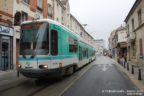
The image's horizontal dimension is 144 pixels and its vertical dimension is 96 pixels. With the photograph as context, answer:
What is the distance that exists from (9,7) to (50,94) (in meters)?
10.9

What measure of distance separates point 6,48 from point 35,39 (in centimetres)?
766

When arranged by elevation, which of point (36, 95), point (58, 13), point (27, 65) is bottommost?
point (36, 95)

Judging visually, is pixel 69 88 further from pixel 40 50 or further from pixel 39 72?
pixel 40 50

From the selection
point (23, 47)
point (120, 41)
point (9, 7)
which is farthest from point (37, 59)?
point (120, 41)

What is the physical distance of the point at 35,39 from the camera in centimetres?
614

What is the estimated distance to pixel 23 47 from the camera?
6465mm

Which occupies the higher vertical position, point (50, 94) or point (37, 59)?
point (37, 59)

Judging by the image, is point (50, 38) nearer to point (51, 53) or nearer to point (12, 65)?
point (51, 53)

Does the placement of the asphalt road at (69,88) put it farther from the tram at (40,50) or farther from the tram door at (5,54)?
the tram door at (5,54)

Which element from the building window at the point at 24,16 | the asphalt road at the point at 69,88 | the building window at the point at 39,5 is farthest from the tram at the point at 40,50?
the building window at the point at 39,5

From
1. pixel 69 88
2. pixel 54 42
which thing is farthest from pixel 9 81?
pixel 69 88

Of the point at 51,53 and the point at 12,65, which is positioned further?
the point at 12,65

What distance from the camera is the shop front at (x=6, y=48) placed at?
11.3 meters

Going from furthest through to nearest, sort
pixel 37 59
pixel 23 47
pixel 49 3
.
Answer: pixel 49 3 < pixel 23 47 < pixel 37 59
